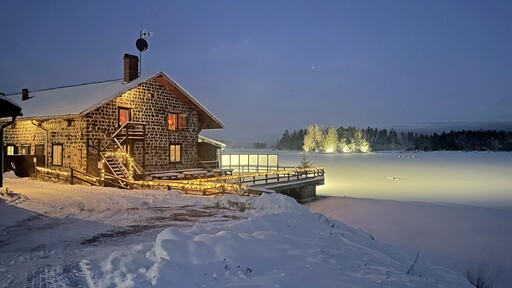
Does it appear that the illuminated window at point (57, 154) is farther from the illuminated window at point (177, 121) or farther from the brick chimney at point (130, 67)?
the illuminated window at point (177, 121)

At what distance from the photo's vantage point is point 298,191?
31.2 m

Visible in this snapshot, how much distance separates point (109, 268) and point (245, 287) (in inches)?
94.5

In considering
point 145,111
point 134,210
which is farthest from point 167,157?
point 134,210

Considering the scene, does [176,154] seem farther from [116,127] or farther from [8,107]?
[8,107]

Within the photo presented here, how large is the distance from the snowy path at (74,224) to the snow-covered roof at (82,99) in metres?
6.76

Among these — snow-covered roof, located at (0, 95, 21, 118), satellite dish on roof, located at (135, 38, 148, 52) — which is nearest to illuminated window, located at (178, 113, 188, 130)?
satellite dish on roof, located at (135, 38, 148, 52)

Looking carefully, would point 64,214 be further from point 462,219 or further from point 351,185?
point 351,185

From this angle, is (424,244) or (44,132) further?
(44,132)

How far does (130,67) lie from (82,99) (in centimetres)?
388

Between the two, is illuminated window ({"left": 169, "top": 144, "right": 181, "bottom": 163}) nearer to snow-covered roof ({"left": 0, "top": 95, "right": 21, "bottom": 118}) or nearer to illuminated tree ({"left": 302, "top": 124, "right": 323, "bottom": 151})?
snow-covered roof ({"left": 0, "top": 95, "right": 21, "bottom": 118})

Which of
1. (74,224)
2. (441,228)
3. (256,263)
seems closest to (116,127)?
(74,224)

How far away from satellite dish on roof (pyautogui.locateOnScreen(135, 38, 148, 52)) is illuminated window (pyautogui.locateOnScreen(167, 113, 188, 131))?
6268 mm

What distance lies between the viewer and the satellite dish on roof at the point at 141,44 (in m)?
31.0

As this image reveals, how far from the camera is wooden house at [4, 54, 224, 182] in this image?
79.1 feet
